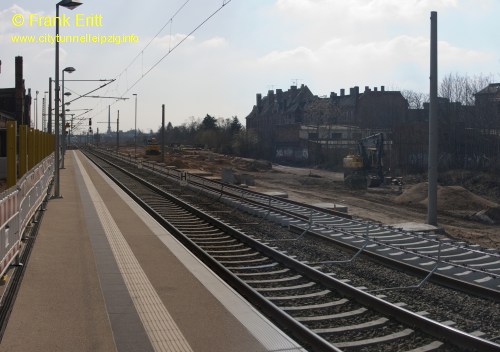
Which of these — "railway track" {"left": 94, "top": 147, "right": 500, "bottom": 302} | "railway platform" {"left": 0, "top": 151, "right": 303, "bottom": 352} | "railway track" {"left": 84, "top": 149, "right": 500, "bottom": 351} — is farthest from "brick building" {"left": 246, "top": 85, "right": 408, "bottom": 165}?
A: "railway platform" {"left": 0, "top": 151, "right": 303, "bottom": 352}

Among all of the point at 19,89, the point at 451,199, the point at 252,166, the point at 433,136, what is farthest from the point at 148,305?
the point at 19,89

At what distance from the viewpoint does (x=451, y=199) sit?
3453 cm

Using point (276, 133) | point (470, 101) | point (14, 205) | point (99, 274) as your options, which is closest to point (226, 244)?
point (99, 274)

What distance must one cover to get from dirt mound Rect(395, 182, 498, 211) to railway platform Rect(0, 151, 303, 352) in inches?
967

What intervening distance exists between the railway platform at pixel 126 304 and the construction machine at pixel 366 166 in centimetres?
3517

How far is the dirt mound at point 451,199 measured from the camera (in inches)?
1328

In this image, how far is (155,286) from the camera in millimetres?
8844

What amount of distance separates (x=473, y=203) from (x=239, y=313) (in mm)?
29724

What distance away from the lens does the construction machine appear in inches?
1843

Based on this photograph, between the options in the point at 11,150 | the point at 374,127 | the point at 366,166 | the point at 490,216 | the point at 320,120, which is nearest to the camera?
the point at 11,150

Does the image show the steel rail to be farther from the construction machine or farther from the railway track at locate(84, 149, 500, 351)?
the construction machine

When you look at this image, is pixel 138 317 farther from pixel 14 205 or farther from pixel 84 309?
pixel 14 205

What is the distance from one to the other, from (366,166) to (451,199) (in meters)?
13.5

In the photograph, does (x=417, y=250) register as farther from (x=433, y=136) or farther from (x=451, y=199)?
(x=451, y=199)
